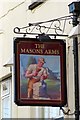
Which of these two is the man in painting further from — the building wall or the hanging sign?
the building wall

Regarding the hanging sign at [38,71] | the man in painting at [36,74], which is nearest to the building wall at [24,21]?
the hanging sign at [38,71]

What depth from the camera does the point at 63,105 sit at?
11461mm

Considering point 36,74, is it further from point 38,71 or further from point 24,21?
point 24,21

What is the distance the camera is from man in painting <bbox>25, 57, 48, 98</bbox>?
11.5m

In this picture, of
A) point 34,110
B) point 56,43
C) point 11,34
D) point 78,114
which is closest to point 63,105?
point 78,114

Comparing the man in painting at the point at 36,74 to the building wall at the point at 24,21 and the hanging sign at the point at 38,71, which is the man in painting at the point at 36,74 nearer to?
the hanging sign at the point at 38,71

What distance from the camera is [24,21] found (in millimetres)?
16172

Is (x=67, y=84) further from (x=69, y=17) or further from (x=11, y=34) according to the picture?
(x=11, y=34)

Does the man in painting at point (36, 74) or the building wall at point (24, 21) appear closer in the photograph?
the man in painting at point (36, 74)

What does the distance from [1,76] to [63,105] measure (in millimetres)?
6328

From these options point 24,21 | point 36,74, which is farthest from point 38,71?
point 24,21

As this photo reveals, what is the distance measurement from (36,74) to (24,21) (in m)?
4.78

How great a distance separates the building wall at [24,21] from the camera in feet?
40.9

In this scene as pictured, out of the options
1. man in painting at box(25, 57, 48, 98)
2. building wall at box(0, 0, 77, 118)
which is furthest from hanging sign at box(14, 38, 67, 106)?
building wall at box(0, 0, 77, 118)
